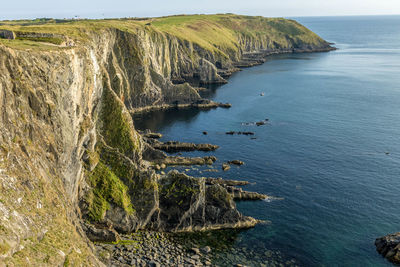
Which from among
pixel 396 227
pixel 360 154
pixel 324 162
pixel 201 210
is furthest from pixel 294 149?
pixel 201 210

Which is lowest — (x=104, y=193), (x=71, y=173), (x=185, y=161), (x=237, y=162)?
(x=185, y=161)

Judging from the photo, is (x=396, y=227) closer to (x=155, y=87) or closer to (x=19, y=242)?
(x=19, y=242)

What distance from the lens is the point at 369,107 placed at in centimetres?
14612

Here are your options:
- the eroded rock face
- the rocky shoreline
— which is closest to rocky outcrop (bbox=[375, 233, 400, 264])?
the rocky shoreline

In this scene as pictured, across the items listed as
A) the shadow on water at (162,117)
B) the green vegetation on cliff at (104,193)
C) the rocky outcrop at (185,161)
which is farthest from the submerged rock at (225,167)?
the shadow on water at (162,117)

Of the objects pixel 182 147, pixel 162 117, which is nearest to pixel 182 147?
pixel 182 147

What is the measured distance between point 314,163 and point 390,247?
3579cm

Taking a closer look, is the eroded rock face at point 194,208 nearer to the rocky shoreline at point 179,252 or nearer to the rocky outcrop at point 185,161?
the rocky shoreline at point 179,252

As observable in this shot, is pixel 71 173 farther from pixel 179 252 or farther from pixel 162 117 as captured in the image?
pixel 162 117

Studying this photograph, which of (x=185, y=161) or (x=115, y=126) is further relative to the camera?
(x=185, y=161)

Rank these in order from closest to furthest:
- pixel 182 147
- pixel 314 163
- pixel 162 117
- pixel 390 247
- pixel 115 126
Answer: pixel 390 247, pixel 115 126, pixel 314 163, pixel 182 147, pixel 162 117

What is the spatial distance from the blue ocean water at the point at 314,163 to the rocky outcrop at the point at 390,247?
1.19 metres

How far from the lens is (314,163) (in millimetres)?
92188

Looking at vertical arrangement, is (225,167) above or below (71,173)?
below
